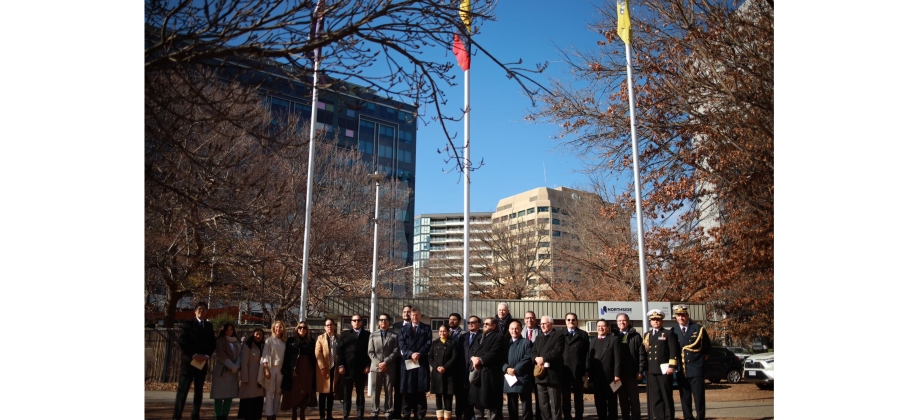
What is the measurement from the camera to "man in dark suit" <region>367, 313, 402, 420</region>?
8.94 metres

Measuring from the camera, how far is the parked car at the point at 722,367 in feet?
56.0

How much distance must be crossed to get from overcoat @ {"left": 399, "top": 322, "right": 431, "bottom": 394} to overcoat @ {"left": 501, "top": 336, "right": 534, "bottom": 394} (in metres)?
1.02

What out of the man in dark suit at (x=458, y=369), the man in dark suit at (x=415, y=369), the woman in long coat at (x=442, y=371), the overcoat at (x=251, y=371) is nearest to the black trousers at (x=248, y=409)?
the overcoat at (x=251, y=371)

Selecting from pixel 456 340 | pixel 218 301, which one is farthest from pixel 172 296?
pixel 456 340

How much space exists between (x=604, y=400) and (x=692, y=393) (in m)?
1.08

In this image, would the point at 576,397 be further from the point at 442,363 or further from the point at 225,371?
the point at 225,371

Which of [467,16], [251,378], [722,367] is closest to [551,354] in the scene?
[251,378]

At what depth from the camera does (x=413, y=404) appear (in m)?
8.80

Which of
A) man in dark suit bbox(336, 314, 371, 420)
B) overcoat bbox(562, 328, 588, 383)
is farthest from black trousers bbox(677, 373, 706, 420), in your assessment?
man in dark suit bbox(336, 314, 371, 420)

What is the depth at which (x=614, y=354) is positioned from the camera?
848cm

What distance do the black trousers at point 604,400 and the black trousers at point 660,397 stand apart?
54 centimetres

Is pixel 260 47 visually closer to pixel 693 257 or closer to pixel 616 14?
pixel 616 14

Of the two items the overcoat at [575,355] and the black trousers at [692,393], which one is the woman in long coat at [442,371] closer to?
the overcoat at [575,355]

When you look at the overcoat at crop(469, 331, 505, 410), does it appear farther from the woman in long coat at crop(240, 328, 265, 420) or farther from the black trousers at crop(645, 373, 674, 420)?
the woman in long coat at crop(240, 328, 265, 420)
